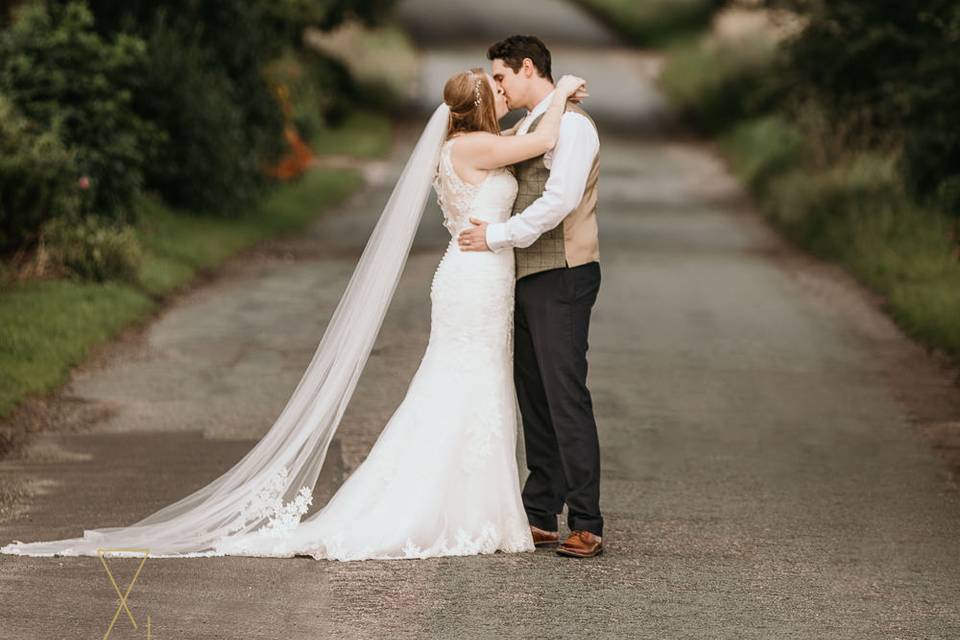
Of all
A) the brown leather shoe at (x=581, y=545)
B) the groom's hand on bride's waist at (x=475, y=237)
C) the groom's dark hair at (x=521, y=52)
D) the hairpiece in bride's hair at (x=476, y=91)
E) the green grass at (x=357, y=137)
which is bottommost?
the green grass at (x=357, y=137)

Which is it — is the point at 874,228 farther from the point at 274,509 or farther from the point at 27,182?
the point at 274,509

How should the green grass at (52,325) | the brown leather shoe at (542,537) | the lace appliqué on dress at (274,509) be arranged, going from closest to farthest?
the lace appliqué on dress at (274,509) → the brown leather shoe at (542,537) → the green grass at (52,325)

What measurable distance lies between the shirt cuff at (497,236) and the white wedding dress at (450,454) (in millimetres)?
156

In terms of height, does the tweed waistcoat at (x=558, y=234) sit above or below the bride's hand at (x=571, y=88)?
below

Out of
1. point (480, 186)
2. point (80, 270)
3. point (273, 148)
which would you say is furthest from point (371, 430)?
point (273, 148)

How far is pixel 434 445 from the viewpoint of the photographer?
782cm

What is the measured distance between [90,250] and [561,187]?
9084 millimetres

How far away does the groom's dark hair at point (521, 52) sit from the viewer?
25.3 ft

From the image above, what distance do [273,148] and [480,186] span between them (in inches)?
633

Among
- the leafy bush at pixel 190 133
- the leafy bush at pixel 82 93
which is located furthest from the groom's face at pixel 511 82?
the leafy bush at pixel 190 133

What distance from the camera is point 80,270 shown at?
15.5m

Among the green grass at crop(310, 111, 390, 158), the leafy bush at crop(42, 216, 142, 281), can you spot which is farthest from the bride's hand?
the green grass at crop(310, 111, 390, 158)

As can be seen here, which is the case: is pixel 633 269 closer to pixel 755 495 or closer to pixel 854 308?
pixel 854 308

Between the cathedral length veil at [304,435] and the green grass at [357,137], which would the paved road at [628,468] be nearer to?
the cathedral length veil at [304,435]
